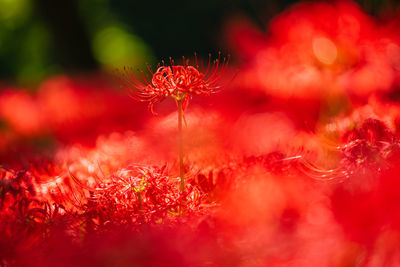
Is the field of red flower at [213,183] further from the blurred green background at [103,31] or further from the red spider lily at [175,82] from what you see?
the blurred green background at [103,31]

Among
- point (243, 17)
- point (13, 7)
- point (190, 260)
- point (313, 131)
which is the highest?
point (13, 7)

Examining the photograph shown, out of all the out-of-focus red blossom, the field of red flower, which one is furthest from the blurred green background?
the field of red flower

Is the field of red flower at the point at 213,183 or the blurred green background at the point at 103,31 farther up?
the blurred green background at the point at 103,31

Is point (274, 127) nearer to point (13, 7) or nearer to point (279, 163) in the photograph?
point (279, 163)

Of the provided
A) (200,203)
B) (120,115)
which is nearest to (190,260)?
(200,203)

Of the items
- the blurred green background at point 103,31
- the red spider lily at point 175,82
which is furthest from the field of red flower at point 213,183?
the blurred green background at point 103,31
